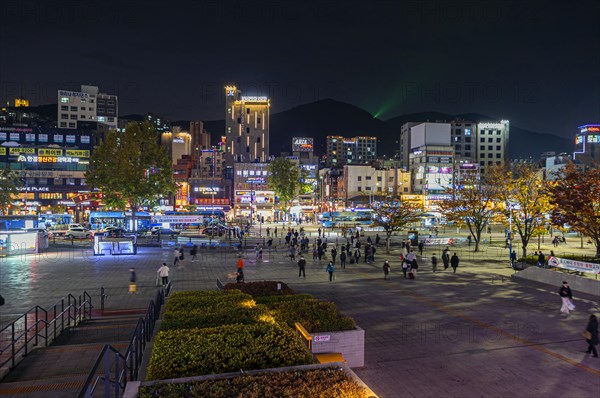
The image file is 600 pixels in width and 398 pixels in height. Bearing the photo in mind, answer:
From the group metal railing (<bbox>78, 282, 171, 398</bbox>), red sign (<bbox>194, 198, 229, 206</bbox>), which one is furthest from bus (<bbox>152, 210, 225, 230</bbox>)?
metal railing (<bbox>78, 282, 171, 398</bbox>)

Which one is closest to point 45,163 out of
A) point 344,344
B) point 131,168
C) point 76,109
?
point 76,109

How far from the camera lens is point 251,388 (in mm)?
6277

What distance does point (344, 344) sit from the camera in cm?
1054

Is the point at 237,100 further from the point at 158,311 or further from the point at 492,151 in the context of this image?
the point at 158,311

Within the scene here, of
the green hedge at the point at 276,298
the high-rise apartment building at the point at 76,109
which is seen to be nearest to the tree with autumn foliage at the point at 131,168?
the green hedge at the point at 276,298

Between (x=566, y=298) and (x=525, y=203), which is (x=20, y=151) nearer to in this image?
(x=525, y=203)

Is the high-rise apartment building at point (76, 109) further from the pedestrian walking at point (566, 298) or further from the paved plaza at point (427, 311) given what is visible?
the pedestrian walking at point (566, 298)

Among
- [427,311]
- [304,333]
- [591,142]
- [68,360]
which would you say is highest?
[591,142]

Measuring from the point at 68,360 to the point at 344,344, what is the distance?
7381mm

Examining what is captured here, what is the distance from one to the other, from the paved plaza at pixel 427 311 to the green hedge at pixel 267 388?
3.54 m

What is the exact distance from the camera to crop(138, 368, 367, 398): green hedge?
6109 mm

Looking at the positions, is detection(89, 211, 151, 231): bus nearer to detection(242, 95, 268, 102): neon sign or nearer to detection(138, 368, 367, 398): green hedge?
detection(138, 368, 367, 398): green hedge

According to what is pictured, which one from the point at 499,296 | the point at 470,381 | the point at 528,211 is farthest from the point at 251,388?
the point at 528,211

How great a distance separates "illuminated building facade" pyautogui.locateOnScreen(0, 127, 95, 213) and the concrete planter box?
305ft
